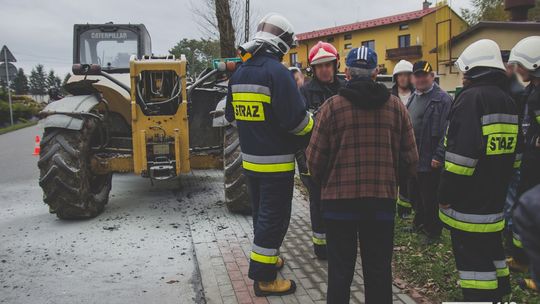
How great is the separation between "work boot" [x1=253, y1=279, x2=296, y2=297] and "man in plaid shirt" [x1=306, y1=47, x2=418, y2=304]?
0.82m

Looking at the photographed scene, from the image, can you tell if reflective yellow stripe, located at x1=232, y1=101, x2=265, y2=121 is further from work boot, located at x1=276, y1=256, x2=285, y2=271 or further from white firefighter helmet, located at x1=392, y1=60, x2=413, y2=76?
white firefighter helmet, located at x1=392, y1=60, x2=413, y2=76

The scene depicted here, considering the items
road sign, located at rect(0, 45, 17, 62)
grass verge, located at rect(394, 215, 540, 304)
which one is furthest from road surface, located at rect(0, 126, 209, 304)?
road sign, located at rect(0, 45, 17, 62)

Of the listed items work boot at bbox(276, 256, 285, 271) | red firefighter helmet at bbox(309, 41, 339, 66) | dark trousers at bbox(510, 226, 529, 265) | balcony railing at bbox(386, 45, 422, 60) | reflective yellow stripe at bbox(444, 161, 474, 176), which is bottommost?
work boot at bbox(276, 256, 285, 271)

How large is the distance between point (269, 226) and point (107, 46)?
19.3ft

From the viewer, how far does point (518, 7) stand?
1443 cm

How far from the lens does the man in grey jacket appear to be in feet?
16.2

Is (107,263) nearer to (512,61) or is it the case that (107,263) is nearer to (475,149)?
(475,149)

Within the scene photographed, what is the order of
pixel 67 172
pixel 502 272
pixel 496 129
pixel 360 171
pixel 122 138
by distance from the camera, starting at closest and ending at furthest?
pixel 360 171, pixel 496 129, pixel 502 272, pixel 67 172, pixel 122 138

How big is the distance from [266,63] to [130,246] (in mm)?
2590

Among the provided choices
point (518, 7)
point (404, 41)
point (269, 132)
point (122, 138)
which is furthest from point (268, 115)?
point (404, 41)

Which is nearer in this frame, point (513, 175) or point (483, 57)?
point (483, 57)

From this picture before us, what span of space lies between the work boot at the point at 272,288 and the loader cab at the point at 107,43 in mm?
5568

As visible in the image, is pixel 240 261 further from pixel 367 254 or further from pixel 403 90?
pixel 403 90

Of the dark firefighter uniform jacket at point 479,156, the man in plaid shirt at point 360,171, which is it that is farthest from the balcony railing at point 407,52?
the man in plaid shirt at point 360,171
